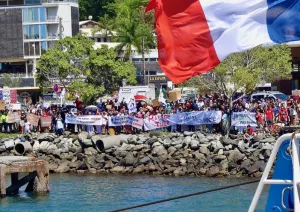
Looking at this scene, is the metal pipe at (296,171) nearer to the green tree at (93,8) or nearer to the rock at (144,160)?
the rock at (144,160)

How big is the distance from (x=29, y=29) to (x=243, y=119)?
2341 inches

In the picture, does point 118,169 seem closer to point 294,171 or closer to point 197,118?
point 197,118

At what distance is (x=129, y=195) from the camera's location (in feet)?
110

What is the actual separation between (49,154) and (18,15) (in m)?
53.6

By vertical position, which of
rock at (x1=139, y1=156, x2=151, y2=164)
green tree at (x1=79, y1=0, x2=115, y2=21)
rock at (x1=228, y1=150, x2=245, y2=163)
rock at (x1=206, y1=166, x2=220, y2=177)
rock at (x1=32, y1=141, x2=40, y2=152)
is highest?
green tree at (x1=79, y1=0, x2=115, y2=21)

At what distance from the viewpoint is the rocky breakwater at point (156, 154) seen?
38750 millimetres

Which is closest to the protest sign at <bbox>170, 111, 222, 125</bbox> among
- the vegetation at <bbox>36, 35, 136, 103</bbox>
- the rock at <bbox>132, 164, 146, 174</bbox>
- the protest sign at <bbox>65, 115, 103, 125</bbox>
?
the rock at <bbox>132, 164, 146, 174</bbox>

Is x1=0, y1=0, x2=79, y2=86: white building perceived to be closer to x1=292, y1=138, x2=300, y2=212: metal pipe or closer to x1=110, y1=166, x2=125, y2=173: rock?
x1=110, y1=166, x2=125, y2=173: rock

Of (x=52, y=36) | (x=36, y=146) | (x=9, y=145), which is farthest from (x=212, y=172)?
(x=52, y=36)

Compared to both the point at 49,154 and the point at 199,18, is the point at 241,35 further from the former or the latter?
the point at 49,154

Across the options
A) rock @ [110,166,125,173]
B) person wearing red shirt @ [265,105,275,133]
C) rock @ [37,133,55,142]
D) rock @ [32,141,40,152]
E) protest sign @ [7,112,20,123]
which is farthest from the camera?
protest sign @ [7,112,20,123]

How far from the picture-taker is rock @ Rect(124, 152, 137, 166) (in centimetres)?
4129

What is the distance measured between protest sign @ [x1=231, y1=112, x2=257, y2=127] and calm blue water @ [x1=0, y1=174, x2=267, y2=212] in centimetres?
363

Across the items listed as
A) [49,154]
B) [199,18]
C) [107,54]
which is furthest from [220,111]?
[199,18]
